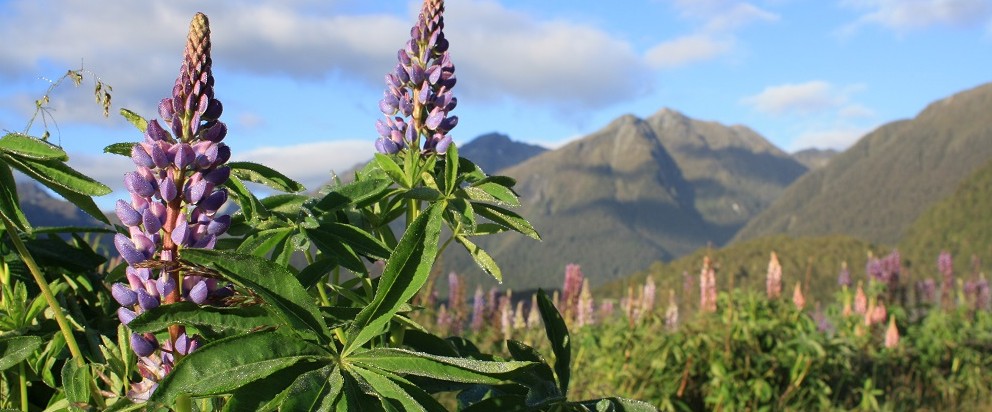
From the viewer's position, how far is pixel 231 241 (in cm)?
158

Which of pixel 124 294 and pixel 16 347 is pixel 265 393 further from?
pixel 16 347

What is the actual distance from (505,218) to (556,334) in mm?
259

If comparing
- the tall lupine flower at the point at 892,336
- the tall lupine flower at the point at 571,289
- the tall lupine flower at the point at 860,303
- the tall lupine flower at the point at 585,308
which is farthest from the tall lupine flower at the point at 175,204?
the tall lupine flower at the point at 860,303

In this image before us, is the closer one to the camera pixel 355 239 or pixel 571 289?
pixel 355 239

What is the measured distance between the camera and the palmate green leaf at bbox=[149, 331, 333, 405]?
3.24 feet

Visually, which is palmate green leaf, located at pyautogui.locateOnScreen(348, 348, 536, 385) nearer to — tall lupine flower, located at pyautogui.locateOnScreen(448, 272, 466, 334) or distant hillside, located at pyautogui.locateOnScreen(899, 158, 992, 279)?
tall lupine flower, located at pyautogui.locateOnScreen(448, 272, 466, 334)

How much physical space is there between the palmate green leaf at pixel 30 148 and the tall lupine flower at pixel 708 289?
271 inches

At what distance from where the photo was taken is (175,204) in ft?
3.93

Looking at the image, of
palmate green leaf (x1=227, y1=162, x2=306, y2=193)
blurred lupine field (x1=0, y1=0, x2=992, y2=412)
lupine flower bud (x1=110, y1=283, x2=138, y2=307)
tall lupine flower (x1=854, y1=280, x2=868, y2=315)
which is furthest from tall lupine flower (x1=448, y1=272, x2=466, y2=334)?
lupine flower bud (x1=110, y1=283, x2=138, y2=307)

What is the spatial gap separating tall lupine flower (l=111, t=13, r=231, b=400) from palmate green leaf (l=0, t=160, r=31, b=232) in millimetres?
244

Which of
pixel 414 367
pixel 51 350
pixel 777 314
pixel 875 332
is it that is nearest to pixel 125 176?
pixel 414 367

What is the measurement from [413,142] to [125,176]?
0.94 m

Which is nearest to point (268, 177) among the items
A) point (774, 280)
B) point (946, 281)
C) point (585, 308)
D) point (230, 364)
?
point (230, 364)

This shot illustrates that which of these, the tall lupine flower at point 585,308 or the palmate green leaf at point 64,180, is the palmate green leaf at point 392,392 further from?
the tall lupine flower at point 585,308
